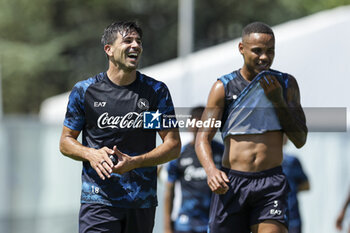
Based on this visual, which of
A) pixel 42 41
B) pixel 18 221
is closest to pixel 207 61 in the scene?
pixel 18 221

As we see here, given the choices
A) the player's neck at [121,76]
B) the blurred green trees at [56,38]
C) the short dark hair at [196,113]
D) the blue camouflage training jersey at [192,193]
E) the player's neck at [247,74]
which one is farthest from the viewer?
the blurred green trees at [56,38]

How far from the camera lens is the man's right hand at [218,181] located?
4.60 m

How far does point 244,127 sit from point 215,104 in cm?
25

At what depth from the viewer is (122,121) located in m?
4.51

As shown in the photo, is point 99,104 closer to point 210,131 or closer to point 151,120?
point 151,120

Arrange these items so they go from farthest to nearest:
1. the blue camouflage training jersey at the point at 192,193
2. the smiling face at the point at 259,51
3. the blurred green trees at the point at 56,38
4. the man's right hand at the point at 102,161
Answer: the blurred green trees at the point at 56,38 → the blue camouflage training jersey at the point at 192,193 → the smiling face at the point at 259,51 → the man's right hand at the point at 102,161

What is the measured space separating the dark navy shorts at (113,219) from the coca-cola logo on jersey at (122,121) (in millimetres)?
525

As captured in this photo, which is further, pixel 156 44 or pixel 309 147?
pixel 156 44

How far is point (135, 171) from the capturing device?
→ 454cm

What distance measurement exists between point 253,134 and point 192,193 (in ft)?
7.14

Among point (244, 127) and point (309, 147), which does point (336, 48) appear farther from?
point (309, 147)

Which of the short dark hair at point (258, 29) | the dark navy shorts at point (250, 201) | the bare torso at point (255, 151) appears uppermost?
the short dark hair at point (258, 29)

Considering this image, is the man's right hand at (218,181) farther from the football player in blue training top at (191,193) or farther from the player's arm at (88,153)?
the football player in blue training top at (191,193)

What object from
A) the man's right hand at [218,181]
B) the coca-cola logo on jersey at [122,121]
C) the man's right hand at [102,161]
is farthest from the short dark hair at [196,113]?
the man's right hand at [102,161]
